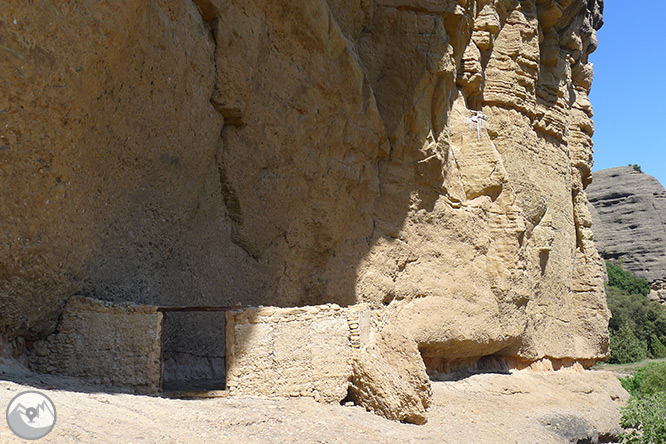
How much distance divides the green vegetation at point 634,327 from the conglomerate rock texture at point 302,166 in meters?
15.7

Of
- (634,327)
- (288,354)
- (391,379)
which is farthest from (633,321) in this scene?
(288,354)

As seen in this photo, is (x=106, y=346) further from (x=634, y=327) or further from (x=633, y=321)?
(x=633, y=321)

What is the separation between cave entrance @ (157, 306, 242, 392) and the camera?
7527 millimetres

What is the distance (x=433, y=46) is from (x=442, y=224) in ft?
9.00

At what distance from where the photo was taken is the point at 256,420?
5.10m

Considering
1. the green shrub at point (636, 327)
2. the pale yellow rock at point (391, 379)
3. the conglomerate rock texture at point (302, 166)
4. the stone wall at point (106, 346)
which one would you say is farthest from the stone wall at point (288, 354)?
the green shrub at point (636, 327)

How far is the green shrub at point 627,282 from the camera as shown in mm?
36562

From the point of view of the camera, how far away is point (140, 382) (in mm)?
5750

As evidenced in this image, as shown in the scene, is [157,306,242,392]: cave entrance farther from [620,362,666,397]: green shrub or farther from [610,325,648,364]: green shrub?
[610,325,648,364]: green shrub

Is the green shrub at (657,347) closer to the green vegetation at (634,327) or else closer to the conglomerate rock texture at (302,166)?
the green vegetation at (634,327)

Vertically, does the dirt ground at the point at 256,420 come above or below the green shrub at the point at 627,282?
below

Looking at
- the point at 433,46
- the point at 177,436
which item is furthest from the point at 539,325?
the point at 177,436

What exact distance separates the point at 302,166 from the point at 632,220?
1403 inches

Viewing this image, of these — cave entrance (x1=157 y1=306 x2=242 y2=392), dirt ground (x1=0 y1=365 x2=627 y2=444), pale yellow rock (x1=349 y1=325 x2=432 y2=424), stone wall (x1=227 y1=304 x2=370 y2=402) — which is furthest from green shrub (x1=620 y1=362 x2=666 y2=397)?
stone wall (x1=227 y1=304 x2=370 y2=402)
